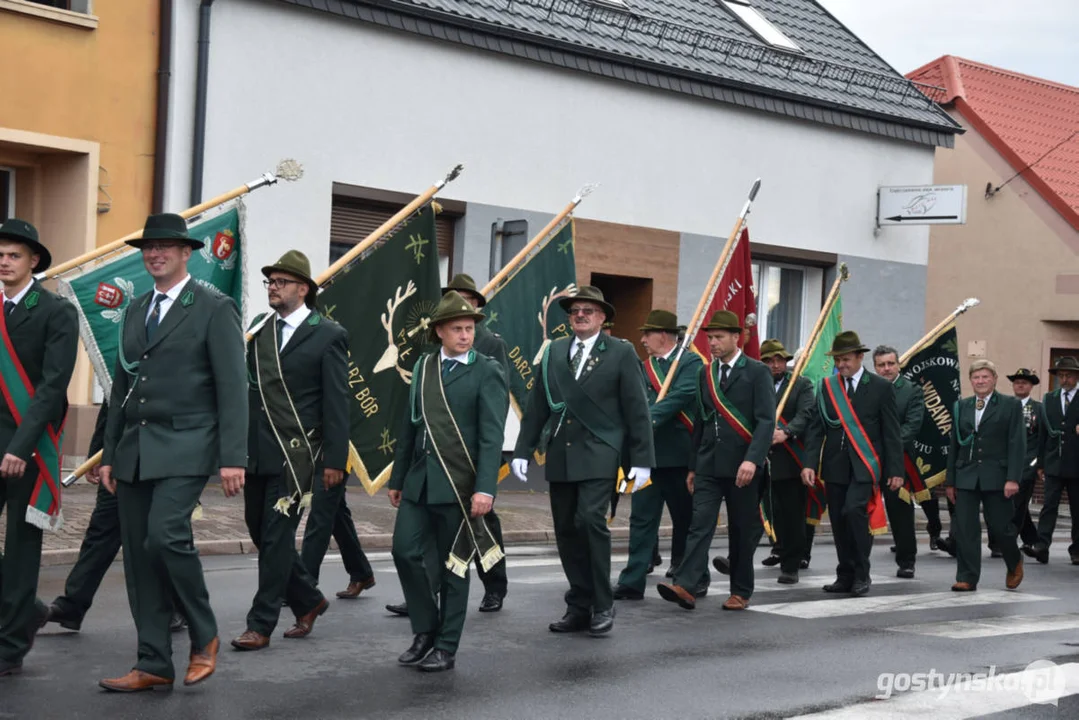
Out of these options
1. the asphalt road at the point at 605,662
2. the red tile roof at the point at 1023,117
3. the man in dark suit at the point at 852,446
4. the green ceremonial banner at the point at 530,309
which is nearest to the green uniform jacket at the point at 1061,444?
the man in dark suit at the point at 852,446

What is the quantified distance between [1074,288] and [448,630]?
23.4 m

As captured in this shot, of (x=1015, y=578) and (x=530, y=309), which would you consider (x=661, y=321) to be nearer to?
(x=530, y=309)

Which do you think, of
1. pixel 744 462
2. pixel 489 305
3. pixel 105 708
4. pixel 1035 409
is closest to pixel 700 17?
pixel 1035 409

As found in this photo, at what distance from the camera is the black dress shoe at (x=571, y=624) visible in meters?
8.88

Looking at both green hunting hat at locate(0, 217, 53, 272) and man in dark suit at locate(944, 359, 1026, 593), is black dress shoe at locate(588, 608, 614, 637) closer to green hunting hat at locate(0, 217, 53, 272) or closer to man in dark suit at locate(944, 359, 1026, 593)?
green hunting hat at locate(0, 217, 53, 272)

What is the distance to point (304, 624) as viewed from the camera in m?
8.35

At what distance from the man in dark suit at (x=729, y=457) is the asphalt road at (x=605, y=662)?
266 millimetres

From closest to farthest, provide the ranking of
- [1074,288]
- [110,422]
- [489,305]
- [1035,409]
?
[110,422] < [489,305] < [1035,409] < [1074,288]

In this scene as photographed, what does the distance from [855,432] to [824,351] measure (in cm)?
313

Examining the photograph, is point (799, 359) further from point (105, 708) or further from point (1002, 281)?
point (1002, 281)

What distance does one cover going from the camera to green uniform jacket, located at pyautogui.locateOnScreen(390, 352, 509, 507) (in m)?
7.73

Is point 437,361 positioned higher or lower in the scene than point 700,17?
lower

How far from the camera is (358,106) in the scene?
683 inches

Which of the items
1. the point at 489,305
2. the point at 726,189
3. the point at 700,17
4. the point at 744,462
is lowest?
the point at 744,462
